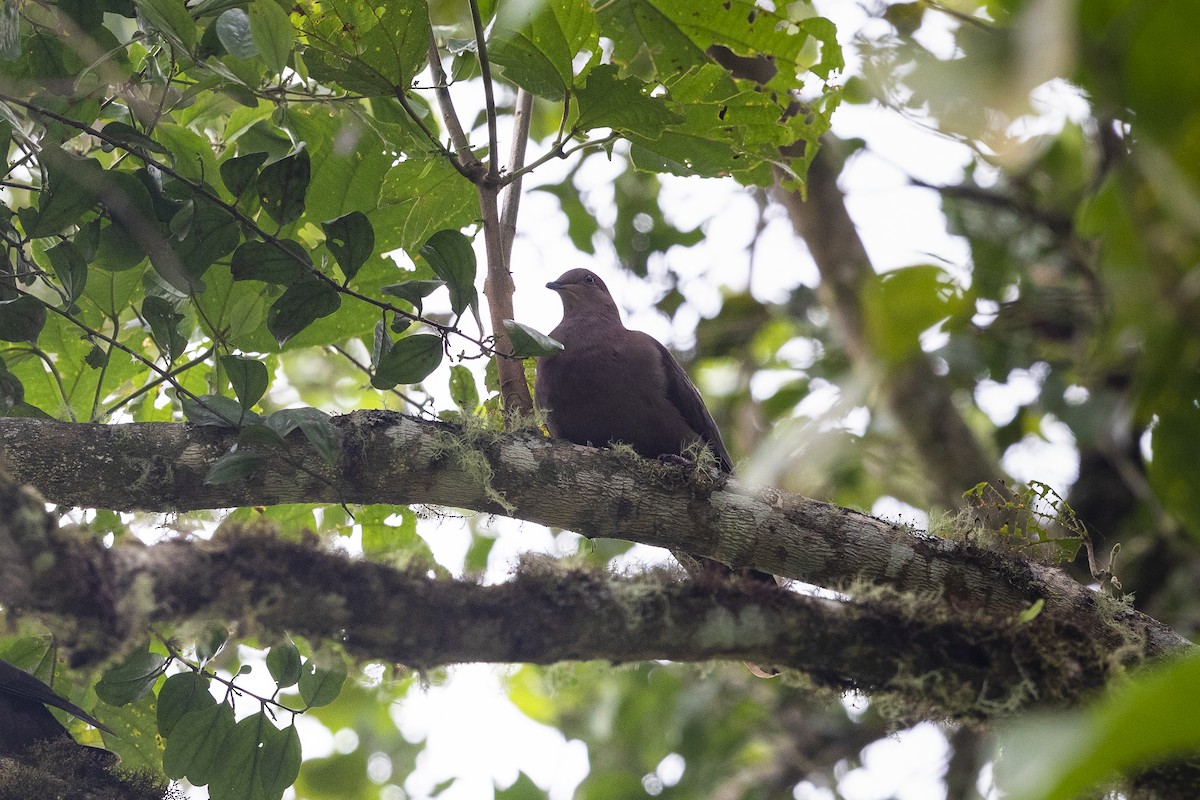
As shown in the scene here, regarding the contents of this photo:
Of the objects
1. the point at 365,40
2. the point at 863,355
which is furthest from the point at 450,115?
the point at 863,355

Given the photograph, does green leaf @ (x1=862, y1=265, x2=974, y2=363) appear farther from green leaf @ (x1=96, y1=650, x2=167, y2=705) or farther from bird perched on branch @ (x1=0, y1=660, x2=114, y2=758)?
bird perched on branch @ (x1=0, y1=660, x2=114, y2=758)

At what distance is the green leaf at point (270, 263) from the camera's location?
100 inches

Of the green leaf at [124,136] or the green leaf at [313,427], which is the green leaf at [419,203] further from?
the green leaf at [313,427]

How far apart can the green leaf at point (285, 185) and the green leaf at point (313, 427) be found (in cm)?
59

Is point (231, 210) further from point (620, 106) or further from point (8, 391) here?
point (620, 106)

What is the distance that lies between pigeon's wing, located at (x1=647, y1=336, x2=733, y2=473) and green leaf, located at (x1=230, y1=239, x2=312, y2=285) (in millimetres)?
1788

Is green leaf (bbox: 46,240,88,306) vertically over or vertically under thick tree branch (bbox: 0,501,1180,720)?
over

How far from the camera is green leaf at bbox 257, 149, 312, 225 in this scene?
2.50 meters

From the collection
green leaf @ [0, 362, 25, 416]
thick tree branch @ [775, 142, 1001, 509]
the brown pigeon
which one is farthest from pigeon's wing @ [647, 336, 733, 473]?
green leaf @ [0, 362, 25, 416]

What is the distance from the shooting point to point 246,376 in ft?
7.75

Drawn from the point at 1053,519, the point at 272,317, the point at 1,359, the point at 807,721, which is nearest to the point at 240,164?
the point at 272,317

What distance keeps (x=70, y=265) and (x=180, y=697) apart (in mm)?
1187

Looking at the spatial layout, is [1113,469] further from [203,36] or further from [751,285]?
[203,36]

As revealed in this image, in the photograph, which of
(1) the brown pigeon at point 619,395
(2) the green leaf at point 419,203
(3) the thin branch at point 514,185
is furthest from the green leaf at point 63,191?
(1) the brown pigeon at point 619,395
